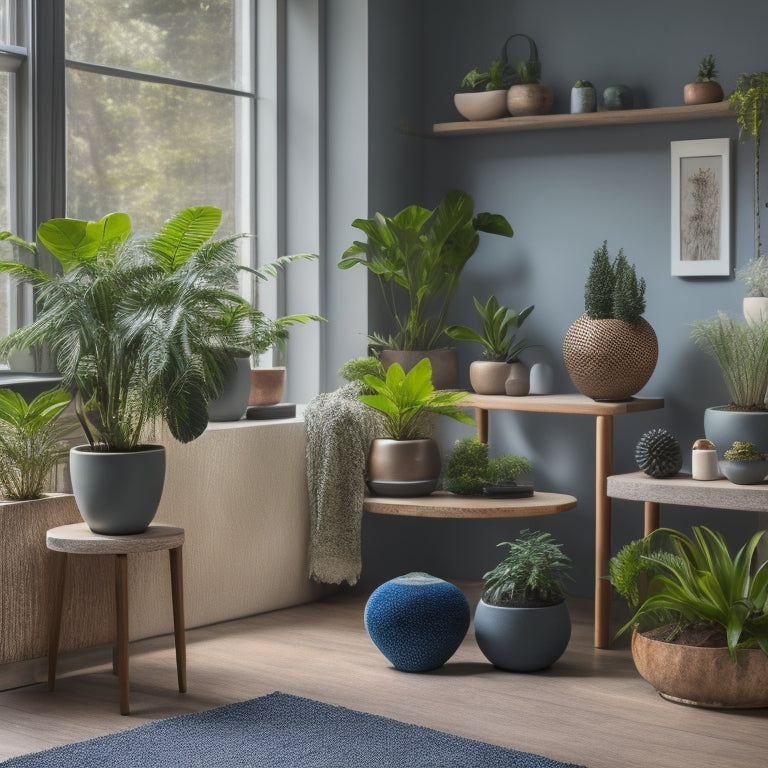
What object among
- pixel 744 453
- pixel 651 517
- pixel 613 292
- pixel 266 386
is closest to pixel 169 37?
pixel 266 386

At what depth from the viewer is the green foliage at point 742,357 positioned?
4.42 meters

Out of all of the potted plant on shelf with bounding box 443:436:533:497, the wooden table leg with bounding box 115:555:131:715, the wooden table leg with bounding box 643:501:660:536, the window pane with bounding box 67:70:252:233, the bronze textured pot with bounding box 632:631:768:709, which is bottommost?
the bronze textured pot with bounding box 632:631:768:709

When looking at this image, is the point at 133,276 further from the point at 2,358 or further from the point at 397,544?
the point at 397,544

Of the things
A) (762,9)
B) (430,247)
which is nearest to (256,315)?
(430,247)

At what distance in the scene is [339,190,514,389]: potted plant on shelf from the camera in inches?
206

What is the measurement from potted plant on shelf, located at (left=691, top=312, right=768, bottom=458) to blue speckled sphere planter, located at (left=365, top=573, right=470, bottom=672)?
1.09 meters

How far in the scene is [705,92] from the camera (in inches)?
190

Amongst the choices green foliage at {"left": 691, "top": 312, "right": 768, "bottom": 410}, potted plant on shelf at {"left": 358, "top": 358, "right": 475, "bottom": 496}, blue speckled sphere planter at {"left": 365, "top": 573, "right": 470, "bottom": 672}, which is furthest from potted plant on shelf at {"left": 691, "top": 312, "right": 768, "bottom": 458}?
blue speckled sphere planter at {"left": 365, "top": 573, "right": 470, "bottom": 672}

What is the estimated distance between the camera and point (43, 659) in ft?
13.4

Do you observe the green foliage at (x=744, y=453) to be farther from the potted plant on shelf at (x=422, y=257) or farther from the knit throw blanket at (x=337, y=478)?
the potted plant on shelf at (x=422, y=257)

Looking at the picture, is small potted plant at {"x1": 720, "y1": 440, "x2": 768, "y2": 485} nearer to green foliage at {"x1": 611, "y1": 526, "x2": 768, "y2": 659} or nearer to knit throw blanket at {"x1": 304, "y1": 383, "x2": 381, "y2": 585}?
green foliage at {"x1": 611, "y1": 526, "x2": 768, "y2": 659}

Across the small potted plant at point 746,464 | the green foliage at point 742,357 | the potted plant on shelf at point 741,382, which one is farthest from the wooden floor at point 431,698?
the green foliage at point 742,357

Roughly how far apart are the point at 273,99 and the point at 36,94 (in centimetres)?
134

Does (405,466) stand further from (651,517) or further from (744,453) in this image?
(744,453)
